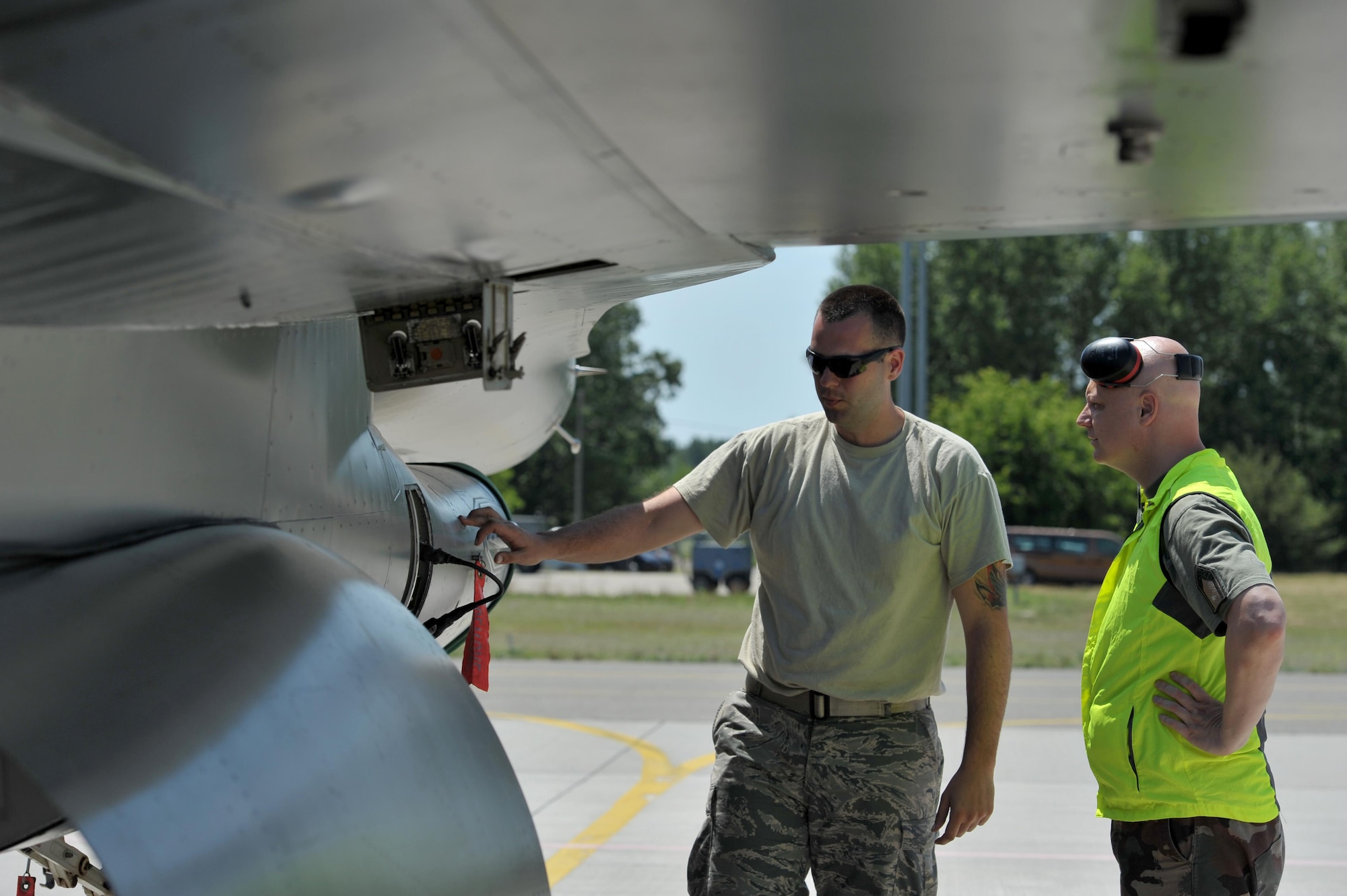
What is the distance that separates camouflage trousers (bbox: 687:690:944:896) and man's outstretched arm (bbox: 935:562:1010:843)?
73mm

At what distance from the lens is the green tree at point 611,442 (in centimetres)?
5669

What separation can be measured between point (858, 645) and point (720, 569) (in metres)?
29.5

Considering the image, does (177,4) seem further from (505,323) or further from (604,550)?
(604,550)

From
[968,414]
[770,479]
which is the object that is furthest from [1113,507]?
[770,479]

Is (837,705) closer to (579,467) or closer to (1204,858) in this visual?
(1204,858)

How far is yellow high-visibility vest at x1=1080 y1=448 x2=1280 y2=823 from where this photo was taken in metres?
2.73

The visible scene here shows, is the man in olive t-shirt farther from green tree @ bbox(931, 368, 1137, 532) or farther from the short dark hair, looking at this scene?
green tree @ bbox(931, 368, 1137, 532)

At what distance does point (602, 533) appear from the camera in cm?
339

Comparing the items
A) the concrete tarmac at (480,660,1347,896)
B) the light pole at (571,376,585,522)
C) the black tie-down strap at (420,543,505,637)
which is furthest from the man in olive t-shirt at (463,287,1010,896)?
the light pole at (571,376,585,522)

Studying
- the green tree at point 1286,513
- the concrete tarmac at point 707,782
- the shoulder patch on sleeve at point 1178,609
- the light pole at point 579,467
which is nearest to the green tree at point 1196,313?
the green tree at point 1286,513

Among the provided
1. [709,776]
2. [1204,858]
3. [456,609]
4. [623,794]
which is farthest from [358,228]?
[709,776]

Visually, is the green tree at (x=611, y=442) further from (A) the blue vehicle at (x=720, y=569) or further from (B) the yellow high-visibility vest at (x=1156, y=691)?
(B) the yellow high-visibility vest at (x=1156, y=691)

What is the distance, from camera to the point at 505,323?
8.50 feet

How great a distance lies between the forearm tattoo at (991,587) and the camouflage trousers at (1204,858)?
2.03ft
